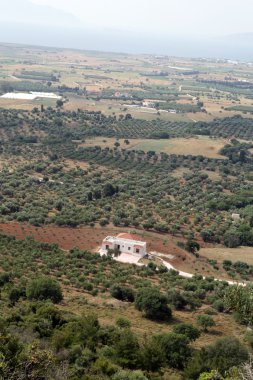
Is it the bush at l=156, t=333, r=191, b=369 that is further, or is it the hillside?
the bush at l=156, t=333, r=191, b=369

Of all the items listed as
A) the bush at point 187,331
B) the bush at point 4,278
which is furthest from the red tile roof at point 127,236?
the bush at point 187,331

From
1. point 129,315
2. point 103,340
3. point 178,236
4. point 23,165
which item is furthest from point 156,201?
point 103,340

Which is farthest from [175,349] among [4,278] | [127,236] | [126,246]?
[127,236]

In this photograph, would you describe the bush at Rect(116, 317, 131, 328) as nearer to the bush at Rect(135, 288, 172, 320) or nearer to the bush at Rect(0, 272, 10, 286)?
the bush at Rect(135, 288, 172, 320)

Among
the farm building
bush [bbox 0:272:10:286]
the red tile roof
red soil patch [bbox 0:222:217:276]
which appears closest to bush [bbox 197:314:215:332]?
red soil patch [bbox 0:222:217:276]

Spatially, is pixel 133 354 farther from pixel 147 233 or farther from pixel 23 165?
pixel 23 165

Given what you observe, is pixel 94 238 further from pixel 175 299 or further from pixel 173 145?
pixel 173 145

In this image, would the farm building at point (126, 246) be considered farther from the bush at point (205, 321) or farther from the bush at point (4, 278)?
the bush at point (205, 321)
